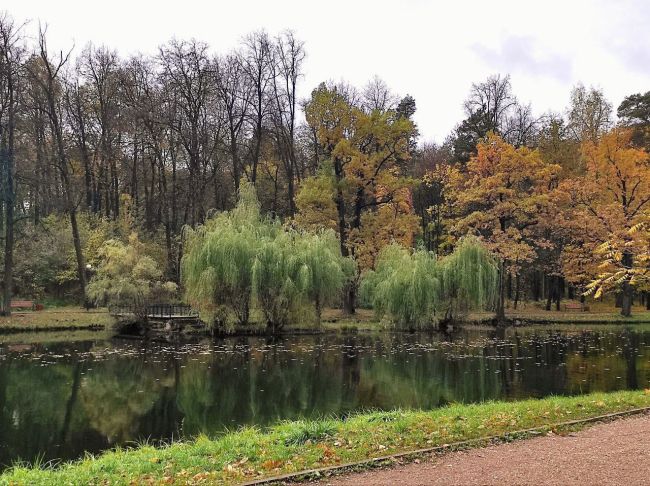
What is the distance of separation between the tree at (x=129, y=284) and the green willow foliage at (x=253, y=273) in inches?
97.2

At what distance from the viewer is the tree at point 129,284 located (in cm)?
2611

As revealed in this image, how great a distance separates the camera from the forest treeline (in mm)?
31453

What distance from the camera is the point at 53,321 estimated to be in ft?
88.8

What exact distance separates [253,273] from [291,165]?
1439 centimetres

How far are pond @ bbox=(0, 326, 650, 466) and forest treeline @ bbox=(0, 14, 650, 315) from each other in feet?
27.7

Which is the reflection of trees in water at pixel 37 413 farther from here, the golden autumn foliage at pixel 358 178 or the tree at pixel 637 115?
the tree at pixel 637 115

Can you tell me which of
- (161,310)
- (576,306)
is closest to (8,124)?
(161,310)

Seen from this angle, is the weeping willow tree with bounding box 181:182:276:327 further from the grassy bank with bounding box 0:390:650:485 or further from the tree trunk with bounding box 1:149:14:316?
the grassy bank with bounding box 0:390:650:485


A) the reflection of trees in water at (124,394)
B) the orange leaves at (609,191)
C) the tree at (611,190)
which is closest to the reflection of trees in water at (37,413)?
the reflection of trees in water at (124,394)

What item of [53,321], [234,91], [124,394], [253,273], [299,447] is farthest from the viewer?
[234,91]

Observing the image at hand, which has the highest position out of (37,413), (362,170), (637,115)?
(637,115)

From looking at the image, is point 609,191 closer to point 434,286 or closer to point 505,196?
point 505,196

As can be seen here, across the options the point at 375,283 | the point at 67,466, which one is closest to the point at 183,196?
the point at 375,283

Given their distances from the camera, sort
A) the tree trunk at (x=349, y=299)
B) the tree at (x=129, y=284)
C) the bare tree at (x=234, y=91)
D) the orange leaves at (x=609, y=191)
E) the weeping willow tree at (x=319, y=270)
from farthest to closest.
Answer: the bare tree at (x=234, y=91) → the tree trunk at (x=349, y=299) → the orange leaves at (x=609, y=191) → the tree at (x=129, y=284) → the weeping willow tree at (x=319, y=270)
